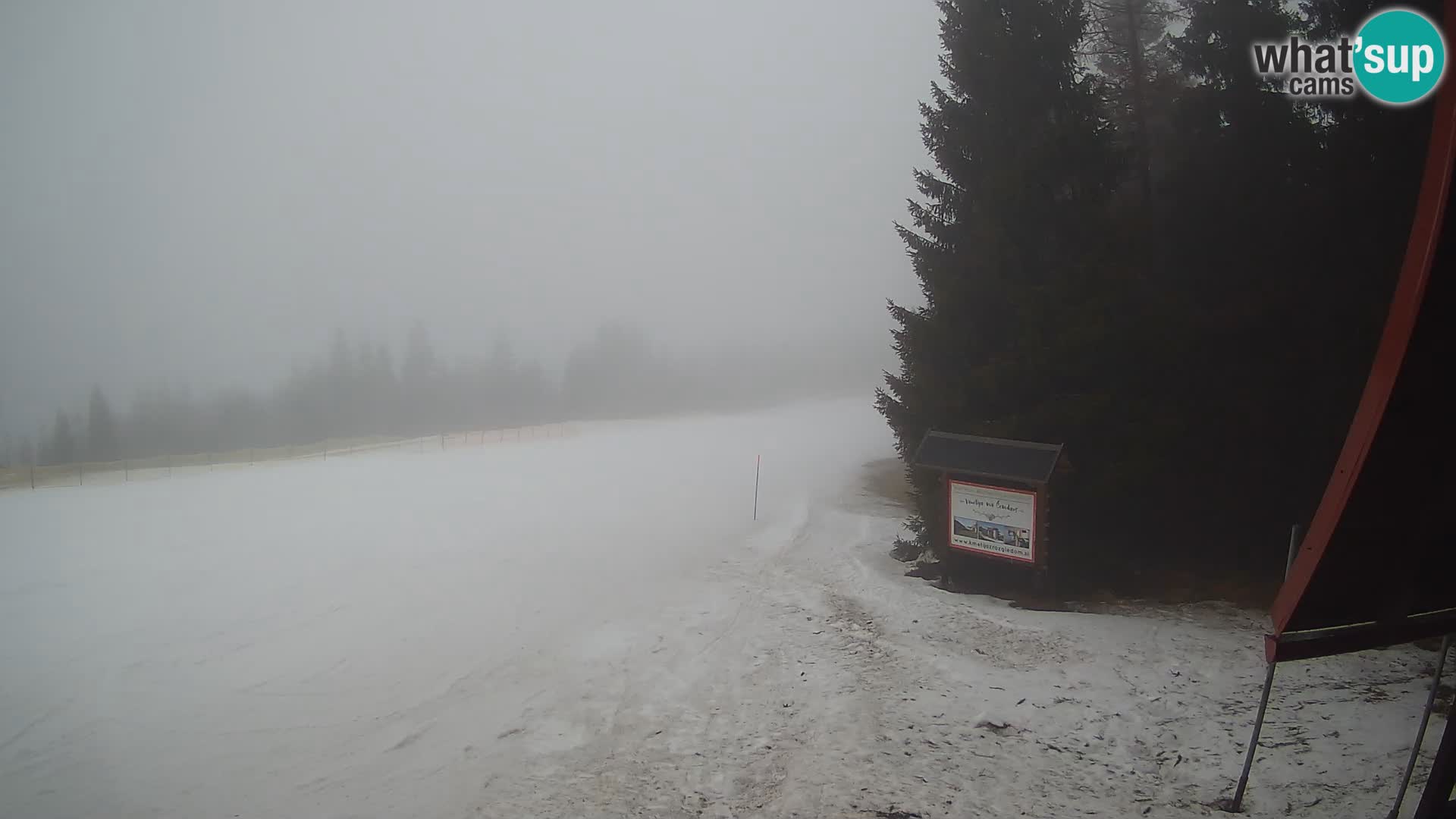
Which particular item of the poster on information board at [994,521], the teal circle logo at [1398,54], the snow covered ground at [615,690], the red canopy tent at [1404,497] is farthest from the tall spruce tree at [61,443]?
the teal circle logo at [1398,54]

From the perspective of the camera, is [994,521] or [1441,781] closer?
[1441,781]

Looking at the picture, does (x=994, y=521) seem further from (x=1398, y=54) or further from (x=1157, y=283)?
(x=1398, y=54)

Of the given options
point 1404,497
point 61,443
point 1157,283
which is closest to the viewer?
point 1404,497

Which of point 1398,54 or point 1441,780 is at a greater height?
point 1398,54

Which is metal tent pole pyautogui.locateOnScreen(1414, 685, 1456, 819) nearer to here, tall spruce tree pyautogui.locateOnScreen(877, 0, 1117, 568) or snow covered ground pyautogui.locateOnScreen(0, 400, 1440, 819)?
snow covered ground pyautogui.locateOnScreen(0, 400, 1440, 819)

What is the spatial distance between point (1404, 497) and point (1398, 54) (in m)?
3.55

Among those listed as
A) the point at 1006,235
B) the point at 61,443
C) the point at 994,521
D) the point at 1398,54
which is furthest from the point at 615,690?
the point at 61,443

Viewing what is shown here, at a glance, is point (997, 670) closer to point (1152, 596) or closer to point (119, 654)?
point (1152, 596)

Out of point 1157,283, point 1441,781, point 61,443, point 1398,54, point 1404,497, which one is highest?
point 1398,54

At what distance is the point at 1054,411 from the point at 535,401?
62839 millimetres

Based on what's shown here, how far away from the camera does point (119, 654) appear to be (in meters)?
9.05

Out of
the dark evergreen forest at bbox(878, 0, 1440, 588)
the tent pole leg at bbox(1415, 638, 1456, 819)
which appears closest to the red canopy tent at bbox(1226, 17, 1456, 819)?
the tent pole leg at bbox(1415, 638, 1456, 819)

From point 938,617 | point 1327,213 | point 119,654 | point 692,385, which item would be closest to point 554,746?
point 938,617

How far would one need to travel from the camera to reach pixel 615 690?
25.8 feet
